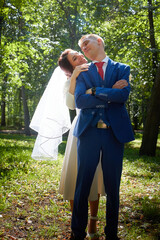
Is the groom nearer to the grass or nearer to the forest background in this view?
the grass

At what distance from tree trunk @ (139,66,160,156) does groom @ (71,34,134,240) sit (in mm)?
6892

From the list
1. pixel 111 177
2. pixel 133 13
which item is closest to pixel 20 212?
pixel 111 177

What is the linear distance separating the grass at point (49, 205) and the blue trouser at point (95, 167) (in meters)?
0.74

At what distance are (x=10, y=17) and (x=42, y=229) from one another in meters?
9.68

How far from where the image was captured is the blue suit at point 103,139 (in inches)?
101

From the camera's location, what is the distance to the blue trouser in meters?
2.58

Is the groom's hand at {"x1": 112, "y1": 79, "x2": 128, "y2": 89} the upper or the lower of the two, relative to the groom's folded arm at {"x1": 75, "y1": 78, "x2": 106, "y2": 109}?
upper

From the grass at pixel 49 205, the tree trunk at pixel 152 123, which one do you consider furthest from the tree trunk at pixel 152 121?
the grass at pixel 49 205

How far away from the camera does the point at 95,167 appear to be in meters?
2.64

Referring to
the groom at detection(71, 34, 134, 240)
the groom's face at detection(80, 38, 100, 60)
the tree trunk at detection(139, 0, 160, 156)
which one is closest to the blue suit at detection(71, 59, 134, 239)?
the groom at detection(71, 34, 134, 240)

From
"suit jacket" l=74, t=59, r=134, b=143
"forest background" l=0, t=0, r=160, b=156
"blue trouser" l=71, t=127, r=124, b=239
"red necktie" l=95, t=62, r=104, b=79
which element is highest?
"forest background" l=0, t=0, r=160, b=156

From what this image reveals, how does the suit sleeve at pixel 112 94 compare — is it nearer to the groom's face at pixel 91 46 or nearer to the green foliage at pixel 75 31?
the groom's face at pixel 91 46

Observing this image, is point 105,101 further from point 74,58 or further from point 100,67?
point 74,58

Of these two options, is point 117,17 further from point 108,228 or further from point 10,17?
point 108,228
